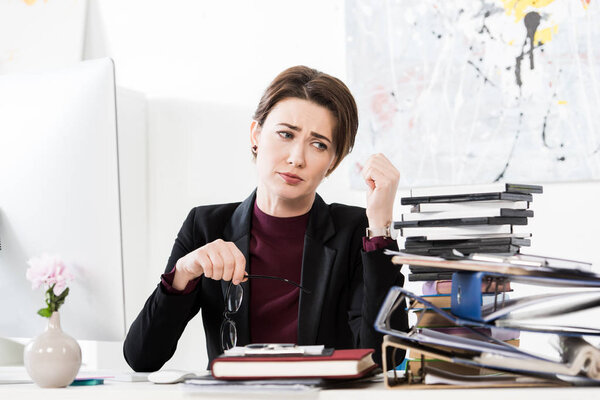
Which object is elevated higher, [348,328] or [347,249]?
[347,249]

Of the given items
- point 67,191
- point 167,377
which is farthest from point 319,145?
point 167,377

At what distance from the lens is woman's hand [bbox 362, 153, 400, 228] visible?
125cm

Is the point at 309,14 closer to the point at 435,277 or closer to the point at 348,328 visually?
the point at 348,328

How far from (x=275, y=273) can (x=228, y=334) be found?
0.24m

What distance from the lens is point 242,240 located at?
5.24 ft

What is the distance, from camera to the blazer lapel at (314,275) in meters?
1.48

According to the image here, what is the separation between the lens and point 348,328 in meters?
1.55

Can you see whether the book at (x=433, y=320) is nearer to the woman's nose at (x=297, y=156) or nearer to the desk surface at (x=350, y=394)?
the desk surface at (x=350, y=394)

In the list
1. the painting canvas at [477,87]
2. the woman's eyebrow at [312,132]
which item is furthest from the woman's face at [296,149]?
the painting canvas at [477,87]

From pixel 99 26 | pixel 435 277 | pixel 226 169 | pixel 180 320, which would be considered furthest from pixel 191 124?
pixel 435 277

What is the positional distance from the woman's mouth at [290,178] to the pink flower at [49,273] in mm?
610

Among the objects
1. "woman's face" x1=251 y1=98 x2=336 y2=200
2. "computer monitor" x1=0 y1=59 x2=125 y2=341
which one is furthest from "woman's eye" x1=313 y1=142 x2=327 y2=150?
"computer monitor" x1=0 y1=59 x2=125 y2=341

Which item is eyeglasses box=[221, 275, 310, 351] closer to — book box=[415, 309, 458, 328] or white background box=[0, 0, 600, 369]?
book box=[415, 309, 458, 328]

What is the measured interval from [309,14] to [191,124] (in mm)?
700
